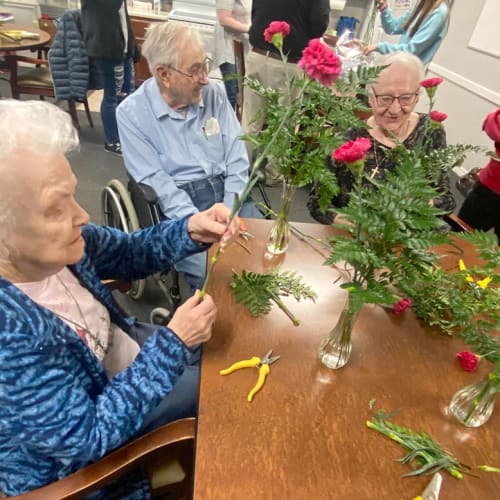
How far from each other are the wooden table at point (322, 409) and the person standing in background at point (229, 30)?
275 centimetres

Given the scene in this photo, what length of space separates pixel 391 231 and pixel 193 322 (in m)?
0.45

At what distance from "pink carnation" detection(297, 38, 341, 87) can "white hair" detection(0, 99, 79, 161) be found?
501 millimetres

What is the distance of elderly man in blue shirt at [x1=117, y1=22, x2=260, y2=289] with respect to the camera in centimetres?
169

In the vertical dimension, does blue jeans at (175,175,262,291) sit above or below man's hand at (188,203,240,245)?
below

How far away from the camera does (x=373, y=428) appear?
0.79 metres

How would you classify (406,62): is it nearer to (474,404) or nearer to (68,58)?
(474,404)

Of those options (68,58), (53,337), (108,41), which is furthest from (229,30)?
(53,337)

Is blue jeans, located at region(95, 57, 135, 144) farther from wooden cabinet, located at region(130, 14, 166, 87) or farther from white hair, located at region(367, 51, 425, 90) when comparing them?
white hair, located at region(367, 51, 425, 90)

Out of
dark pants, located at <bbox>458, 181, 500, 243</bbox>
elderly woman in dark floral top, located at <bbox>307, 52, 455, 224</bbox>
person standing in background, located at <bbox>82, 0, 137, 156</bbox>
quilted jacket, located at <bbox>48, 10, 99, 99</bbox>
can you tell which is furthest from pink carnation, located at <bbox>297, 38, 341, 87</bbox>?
quilted jacket, located at <bbox>48, 10, 99, 99</bbox>

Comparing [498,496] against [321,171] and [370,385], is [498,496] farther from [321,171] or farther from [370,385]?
[321,171]

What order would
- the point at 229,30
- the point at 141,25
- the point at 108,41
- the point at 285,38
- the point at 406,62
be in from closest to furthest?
the point at 406,62 → the point at 285,38 → the point at 108,41 → the point at 229,30 → the point at 141,25

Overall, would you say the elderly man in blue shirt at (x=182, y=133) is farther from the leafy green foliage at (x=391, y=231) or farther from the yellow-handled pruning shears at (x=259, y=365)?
the leafy green foliage at (x=391, y=231)

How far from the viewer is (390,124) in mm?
1732

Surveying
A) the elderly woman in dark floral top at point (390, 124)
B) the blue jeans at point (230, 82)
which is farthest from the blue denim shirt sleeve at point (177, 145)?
the blue jeans at point (230, 82)
